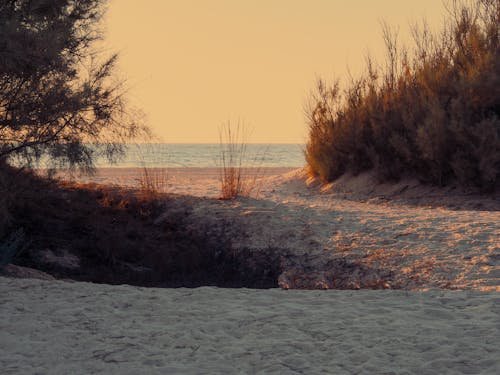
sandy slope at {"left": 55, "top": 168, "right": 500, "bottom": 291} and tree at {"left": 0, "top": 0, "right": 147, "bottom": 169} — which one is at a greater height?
tree at {"left": 0, "top": 0, "right": 147, "bottom": 169}

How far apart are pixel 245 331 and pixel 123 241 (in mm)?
5668

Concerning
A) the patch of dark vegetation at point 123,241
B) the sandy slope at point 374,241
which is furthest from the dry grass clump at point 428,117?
the patch of dark vegetation at point 123,241

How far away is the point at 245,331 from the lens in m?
5.78

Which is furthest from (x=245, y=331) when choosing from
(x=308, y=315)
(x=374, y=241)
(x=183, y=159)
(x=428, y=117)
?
(x=183, y=159)

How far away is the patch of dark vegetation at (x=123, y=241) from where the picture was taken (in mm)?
9883

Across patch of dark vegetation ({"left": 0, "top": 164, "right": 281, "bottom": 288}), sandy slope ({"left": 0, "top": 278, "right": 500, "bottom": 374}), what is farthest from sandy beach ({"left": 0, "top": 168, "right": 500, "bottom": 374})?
patch of dark vegetation ({"left": 0, "top": 164, "right": 281, "bottom": 288})

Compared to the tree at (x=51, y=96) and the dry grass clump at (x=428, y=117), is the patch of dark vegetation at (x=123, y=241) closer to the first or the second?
the tree at (x=51, y=96)

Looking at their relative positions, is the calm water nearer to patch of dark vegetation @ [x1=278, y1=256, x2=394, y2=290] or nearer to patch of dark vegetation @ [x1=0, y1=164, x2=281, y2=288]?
patch of dark vegetation @ [x1=0, y1=164, x2=281, y2=288]

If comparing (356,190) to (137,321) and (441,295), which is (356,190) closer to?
(441,295)

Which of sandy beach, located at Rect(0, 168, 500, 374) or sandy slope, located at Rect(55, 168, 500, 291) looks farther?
sandy slope, located at Rect(55, 168, 500, 291)

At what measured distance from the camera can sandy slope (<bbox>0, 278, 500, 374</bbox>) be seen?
4.98m

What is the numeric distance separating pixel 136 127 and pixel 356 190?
8200 mm

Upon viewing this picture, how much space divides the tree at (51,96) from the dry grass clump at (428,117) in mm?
7565

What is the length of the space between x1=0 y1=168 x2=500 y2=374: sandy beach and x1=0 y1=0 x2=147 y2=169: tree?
2172 mm
